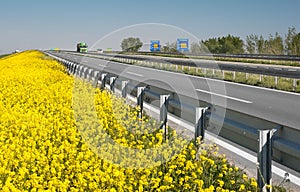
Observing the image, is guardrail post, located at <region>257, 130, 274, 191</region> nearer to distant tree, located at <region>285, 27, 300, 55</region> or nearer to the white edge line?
the white edge line

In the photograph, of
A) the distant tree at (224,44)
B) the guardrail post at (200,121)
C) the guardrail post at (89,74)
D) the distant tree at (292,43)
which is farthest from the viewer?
the distant tree at (224,44)

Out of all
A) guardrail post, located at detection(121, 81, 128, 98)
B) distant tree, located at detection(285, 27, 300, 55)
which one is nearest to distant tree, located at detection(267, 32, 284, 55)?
distant tree, located at detection(285, 27, 300, 55)

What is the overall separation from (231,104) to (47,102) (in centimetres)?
575

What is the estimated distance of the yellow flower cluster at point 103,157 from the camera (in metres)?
4.90

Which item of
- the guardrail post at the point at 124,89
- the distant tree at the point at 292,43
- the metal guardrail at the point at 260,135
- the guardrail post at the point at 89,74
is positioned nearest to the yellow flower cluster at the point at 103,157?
Answer: the metal guardrail at the point at 260,135

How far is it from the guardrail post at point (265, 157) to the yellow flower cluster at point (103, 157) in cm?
15

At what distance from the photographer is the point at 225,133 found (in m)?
5.43

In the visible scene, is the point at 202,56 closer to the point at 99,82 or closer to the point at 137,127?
the point at 99,82

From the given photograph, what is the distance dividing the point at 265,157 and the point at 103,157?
2049mm

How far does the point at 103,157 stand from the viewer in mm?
5801

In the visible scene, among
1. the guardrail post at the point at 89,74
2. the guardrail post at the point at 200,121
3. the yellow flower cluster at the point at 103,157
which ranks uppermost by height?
the guardrail post at the point at 200,121

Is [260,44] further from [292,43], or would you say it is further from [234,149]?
[234,149]

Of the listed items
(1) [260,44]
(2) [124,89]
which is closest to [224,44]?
(1) [260,44]

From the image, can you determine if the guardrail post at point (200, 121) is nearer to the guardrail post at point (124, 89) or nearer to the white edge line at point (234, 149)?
the white edge line at point (234, 149)
